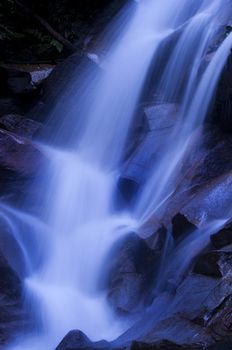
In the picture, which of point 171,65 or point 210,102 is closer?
point 210,102

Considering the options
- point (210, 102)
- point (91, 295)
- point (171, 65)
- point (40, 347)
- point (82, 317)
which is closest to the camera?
point (40, 347)

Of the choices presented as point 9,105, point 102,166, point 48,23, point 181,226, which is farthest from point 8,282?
point 48,23

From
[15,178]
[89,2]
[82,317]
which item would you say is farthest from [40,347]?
[89,2]

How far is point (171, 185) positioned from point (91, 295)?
1957mm

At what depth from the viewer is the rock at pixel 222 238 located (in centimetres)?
515

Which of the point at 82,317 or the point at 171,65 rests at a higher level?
the point at 171,65

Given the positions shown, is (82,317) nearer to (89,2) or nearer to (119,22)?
(119,22)

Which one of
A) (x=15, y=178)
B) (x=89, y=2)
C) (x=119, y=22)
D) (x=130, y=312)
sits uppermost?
(x=89, y=2)

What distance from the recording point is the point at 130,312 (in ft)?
18.9

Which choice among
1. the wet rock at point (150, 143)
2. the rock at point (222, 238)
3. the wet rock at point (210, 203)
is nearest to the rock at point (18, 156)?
the wet rock at point (150, 143)

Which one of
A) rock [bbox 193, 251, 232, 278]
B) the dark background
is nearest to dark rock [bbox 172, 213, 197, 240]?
rock [bbox 193, 251, 232, 278]

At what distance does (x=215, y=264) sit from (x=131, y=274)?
1.72m

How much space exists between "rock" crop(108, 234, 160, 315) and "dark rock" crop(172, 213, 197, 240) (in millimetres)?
391

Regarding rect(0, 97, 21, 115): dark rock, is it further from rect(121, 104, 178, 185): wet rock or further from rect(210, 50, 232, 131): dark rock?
rect(210, 50, 232, 131): dark rock
